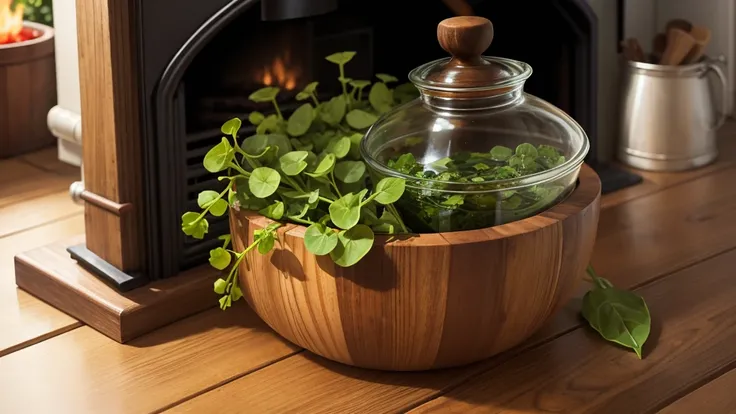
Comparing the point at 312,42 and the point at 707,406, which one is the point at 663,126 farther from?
the point at 707,406

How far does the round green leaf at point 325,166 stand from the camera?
4.18 ft

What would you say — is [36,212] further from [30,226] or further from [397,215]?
[397,215]

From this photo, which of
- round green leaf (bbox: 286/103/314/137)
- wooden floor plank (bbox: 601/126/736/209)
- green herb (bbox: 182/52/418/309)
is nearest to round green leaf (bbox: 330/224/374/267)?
green herb (bbox: 182/52/418/309)

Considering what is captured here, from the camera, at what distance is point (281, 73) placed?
167 centimetres

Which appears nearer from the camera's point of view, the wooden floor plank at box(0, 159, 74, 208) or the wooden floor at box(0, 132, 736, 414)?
the wooden floor at box(0, 132, 736, 414)

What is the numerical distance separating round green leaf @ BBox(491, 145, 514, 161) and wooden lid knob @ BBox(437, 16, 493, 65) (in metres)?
0.12

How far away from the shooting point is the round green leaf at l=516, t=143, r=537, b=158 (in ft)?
4.23

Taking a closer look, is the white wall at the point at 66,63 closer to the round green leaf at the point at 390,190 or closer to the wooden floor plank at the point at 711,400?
the round green leaf at the point at 390,190

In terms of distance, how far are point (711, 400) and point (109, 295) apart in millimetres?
772

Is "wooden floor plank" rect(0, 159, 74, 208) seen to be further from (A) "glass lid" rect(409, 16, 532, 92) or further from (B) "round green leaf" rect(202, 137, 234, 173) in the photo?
(A) "glass lid" rect(409, 16, 532, 92)

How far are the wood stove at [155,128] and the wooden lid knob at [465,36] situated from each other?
28 centimetres

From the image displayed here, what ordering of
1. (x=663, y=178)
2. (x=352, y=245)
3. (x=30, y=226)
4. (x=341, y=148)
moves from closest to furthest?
(x=352, y=245)
(x=341, y=148)
(x=30, y=226)
(x=663, y=178)

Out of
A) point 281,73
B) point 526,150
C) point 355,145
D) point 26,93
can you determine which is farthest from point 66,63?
point 526,150

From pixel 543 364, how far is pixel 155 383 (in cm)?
48
